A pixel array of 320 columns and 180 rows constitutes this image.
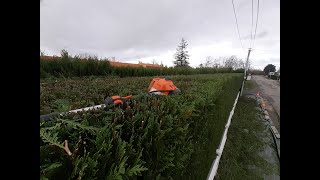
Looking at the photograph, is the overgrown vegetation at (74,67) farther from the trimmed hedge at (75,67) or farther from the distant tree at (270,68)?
the distant tree at (270,68)

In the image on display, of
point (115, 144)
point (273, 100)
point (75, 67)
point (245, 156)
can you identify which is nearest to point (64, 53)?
point (75, 67)

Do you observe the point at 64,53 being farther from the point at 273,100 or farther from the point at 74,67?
the point at 273,100

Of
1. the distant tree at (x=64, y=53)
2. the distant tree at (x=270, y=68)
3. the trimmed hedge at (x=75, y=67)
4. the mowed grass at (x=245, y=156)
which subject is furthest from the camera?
the distant tree at (x=270, y=68)

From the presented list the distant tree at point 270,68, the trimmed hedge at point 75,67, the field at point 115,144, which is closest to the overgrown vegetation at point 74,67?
the trimmed hedge at point 75,67

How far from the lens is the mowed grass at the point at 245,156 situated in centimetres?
635

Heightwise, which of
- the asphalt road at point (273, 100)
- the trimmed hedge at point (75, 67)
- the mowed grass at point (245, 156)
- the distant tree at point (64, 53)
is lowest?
the mowed grass at point (245, 156)

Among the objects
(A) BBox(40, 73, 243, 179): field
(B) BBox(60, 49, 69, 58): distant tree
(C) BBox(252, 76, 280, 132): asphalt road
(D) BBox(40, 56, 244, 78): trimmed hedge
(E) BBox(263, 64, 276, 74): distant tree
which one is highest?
(E) BBox(263, 64, 276, 74): distant tree

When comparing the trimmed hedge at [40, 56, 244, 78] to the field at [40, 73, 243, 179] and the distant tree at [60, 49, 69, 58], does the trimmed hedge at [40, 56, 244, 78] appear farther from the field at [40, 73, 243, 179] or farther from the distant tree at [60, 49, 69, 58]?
the field at [40, 73, 243, 179]

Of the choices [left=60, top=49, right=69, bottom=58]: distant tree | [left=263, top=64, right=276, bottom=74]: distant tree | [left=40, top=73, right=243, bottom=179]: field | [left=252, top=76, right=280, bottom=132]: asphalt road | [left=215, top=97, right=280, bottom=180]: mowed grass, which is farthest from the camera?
[left=263, top=64, right=276, bottom=74]: distant tree

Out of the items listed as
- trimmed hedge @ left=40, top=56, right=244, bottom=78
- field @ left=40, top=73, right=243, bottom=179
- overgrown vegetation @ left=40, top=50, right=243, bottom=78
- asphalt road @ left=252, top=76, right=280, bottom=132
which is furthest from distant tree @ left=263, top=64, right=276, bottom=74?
field @ left=40, top=73, right=243, bottom=179

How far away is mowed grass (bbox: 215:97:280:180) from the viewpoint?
6352 millimetres

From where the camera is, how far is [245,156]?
8.02 meters
